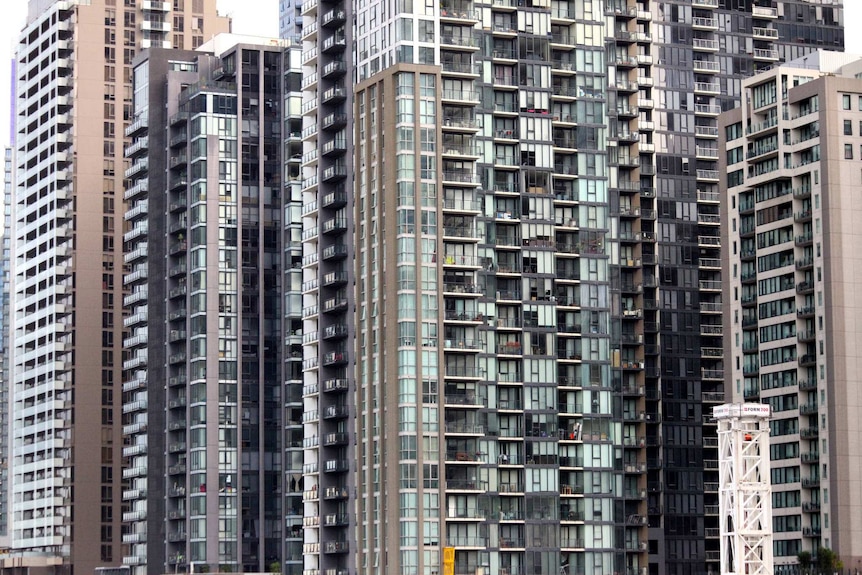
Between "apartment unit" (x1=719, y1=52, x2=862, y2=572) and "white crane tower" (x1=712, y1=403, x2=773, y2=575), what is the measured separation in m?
27.0

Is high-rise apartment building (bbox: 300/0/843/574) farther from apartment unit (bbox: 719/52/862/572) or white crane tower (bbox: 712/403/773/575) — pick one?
white crane tower (bbox: 712/403/773/575)

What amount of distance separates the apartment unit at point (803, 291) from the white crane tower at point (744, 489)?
88.7 feet

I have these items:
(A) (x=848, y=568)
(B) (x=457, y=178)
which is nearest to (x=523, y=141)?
(B) (x=457, y=178)

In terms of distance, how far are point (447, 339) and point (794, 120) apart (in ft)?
143

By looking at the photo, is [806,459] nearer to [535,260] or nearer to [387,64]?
[535,260]

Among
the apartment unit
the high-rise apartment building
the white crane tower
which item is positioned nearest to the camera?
the white crane tower

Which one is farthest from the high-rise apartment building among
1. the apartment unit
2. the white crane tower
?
the white crane tower

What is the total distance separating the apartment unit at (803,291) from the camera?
183375 mm

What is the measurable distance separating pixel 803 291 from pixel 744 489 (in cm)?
4011

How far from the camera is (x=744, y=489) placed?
15350 cm

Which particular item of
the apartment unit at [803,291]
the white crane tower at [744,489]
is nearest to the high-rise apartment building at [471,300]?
the apartment unit at [803,291]

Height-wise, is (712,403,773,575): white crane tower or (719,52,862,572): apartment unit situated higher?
(719,52,862,572): apartment unit

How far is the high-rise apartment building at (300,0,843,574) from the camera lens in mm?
178750

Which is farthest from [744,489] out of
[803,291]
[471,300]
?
[803,291]
